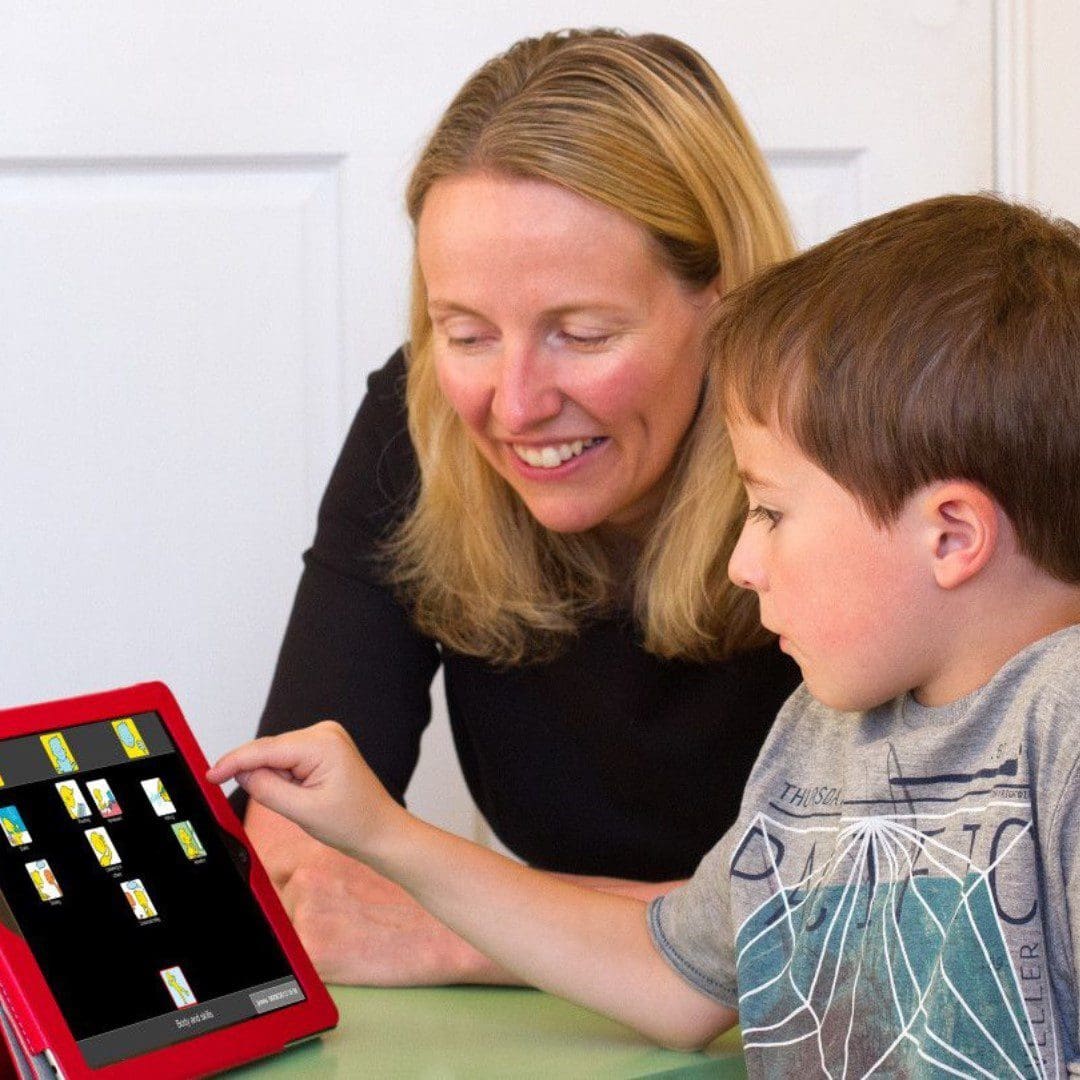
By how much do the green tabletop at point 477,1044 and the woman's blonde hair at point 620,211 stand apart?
0.34m

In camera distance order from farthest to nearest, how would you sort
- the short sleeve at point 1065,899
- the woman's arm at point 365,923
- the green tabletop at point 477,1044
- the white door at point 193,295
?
Result: 1. the white door at point 193,295
2. the woman's arm at point 365,923
3. the green tabletop at point 477,1044
4. the short sleeve at point 1065,899

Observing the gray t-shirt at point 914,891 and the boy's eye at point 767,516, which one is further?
the boy's eye at point 767,516

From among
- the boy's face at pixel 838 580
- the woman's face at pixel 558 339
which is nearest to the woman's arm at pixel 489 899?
the boy's face at pixel 838 580

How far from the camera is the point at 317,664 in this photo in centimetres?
127

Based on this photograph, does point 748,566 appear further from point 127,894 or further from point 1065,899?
point 127,894

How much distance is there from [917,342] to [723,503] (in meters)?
0.41

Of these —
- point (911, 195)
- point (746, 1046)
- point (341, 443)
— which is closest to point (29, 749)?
point (746, 1046)

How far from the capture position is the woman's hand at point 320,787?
915 mm

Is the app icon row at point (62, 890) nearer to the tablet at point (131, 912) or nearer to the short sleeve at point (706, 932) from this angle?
the tablet at point (131, 912)

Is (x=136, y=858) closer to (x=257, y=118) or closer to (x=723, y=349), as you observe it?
(x=723, y=349)

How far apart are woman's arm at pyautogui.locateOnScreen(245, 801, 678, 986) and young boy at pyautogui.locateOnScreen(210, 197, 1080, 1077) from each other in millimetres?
84

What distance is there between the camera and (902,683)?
0.84 m

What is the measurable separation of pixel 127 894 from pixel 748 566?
0.34 meters

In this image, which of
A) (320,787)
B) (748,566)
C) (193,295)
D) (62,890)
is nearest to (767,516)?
(748,566)
